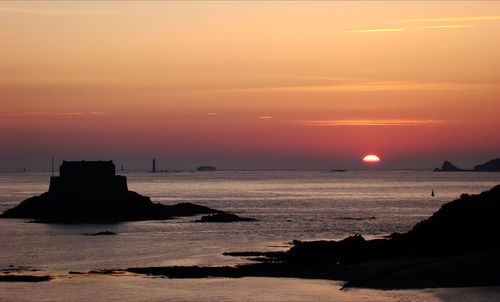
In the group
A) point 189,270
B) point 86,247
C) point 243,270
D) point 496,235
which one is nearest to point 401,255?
point 496,235

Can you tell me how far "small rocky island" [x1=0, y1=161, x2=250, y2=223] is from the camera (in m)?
112

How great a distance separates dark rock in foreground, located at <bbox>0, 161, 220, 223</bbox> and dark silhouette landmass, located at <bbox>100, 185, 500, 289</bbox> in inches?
1993

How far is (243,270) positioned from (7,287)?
15161 mm

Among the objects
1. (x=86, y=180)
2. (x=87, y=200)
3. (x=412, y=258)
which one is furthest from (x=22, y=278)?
(x=87, y=200)

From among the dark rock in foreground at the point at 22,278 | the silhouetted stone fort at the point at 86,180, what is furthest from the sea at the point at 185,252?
the silhouetted stone fort at the point at 86,180

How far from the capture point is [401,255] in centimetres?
5678

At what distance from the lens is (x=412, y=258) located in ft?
→ 179

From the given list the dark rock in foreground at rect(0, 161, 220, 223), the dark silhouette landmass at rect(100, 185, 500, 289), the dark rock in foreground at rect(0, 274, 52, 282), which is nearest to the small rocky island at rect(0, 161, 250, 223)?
the dark rock in foreground at rect(0, 161, 220, 223)

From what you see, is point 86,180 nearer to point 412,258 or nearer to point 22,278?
point 22,278

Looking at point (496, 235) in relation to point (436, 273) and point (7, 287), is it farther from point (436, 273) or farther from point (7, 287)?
point (7, 287)

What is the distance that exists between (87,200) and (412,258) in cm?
6805

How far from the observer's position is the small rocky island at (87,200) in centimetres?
11244

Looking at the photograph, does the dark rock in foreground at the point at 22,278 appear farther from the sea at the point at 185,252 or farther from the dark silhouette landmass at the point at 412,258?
the dark silhouette landmass at the point at 412,258

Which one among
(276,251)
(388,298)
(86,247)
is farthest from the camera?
(86,247)
